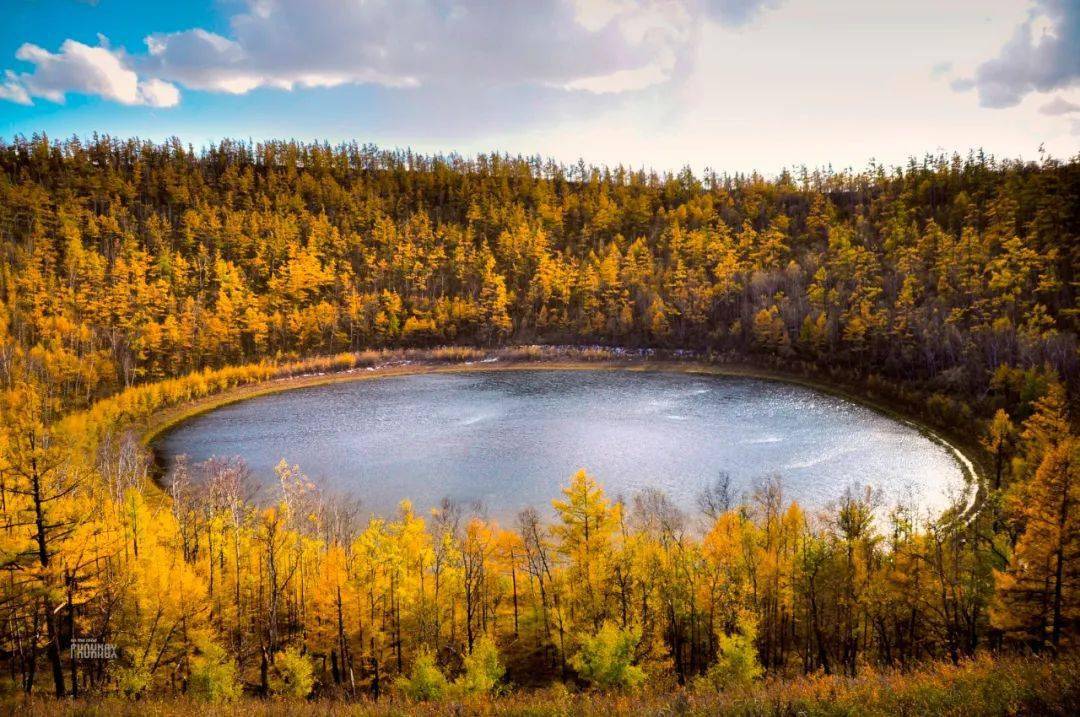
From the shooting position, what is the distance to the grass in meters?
10.2

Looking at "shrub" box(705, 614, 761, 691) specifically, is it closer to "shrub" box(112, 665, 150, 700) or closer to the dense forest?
the dense forest

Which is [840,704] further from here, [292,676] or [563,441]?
[563,441]

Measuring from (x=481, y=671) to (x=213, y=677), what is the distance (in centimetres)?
970

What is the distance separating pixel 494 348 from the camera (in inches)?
4225

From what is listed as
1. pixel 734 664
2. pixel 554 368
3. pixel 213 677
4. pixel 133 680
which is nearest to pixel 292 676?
pixel 213 677

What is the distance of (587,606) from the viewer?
1084 inches

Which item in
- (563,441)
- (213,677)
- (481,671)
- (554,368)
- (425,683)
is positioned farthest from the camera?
(554,368)

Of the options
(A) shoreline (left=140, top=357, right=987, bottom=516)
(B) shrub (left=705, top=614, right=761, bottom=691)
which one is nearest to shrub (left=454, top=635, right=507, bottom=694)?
(B) shrub (left=705, top=614, right=761, bottom=691)

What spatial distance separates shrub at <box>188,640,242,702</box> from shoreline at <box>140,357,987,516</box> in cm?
3020

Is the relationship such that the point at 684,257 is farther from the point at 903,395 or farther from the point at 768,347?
the point at 903,395

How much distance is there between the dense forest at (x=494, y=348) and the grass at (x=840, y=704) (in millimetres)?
5073

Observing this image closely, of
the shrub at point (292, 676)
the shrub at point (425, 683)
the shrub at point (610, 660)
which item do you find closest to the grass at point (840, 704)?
the shrub at point (425, 683)

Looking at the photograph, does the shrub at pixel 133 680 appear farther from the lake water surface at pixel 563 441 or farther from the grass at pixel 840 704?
the lake water surface at pixel 563 441

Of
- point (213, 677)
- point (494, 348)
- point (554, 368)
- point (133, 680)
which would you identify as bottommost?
point (213, 677)
